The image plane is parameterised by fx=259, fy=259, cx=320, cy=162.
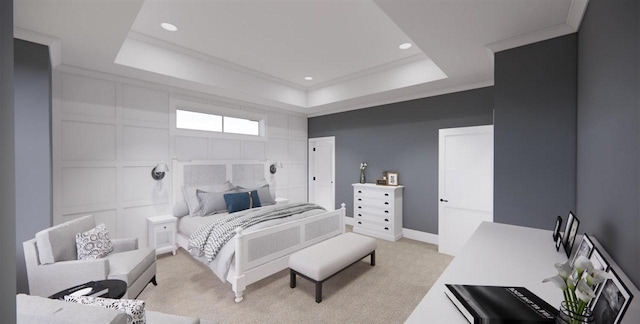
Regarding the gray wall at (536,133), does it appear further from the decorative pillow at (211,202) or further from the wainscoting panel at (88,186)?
the wainscoting panel at (88,186)

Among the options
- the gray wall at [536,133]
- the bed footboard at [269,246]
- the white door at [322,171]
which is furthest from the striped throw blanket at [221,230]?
the gray wall at [536,133]

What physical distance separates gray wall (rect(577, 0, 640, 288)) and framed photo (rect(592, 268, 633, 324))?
11.0 inches

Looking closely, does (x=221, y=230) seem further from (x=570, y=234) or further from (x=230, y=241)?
(x=570, y=234)

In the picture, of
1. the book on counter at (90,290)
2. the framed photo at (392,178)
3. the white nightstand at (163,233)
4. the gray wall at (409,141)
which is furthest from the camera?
the framed photo at (392,178)

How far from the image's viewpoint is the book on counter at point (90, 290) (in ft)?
6.07

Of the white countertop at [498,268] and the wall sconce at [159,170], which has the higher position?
the wall sconce at [159,170]

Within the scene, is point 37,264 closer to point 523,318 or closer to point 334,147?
point 523,318

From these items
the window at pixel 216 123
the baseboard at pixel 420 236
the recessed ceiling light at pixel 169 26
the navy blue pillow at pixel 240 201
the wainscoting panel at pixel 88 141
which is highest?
the recessed ceiling light at pixel 169 26

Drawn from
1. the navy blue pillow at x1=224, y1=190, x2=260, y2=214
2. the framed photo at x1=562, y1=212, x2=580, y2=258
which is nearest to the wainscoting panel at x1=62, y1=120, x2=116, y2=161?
the navy blue pillow at x1=224, y1=190, x2=260, y2=214

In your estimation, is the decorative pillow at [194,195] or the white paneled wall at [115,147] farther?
the decorative pillow at [194,195]

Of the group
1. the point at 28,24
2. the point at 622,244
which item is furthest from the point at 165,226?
the point at 622,244

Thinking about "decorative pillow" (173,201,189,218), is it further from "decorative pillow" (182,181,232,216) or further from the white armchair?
the white armchair

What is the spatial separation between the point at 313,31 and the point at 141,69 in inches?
88.4

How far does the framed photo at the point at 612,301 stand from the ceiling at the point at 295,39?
1.94 meters
